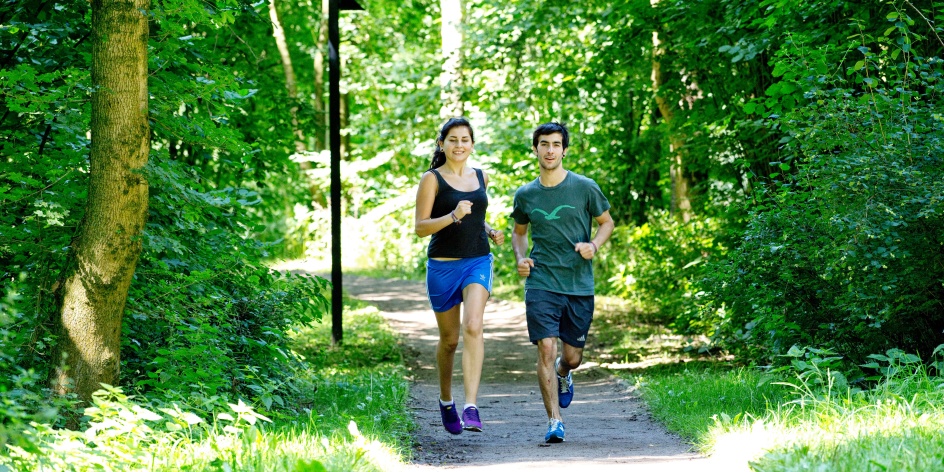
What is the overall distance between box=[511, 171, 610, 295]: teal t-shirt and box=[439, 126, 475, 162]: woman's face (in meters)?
0.55

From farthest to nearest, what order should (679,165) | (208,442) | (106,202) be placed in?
(679,165) < (106,202) < (208,442)

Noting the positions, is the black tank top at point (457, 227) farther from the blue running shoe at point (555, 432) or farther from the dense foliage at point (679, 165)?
the dense foliage at point (679, 165)

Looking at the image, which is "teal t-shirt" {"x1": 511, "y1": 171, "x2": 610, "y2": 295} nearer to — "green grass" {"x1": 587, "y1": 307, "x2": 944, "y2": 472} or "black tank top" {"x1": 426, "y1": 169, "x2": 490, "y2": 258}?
"black tank top" {"x1": 426, "y1": 169, "x2": 490, "y2": 258}

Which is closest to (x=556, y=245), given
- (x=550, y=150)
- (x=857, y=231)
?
(x=550, y=150)

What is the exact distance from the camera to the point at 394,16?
28.8 meters

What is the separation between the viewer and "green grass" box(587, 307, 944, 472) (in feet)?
13.9

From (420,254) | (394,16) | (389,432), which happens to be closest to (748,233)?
(389,432)

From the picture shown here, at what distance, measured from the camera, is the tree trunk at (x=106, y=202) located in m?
5.25

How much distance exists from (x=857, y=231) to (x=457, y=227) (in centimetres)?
251

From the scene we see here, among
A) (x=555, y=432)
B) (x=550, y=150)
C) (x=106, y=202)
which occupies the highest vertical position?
(x=550, y=150)

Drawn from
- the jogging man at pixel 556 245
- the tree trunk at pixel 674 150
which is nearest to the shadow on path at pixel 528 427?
the jogging man at pixel 556 245

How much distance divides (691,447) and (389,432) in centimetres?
189

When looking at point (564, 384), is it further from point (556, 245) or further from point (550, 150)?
point (550, 150)

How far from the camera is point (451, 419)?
6625 mm
